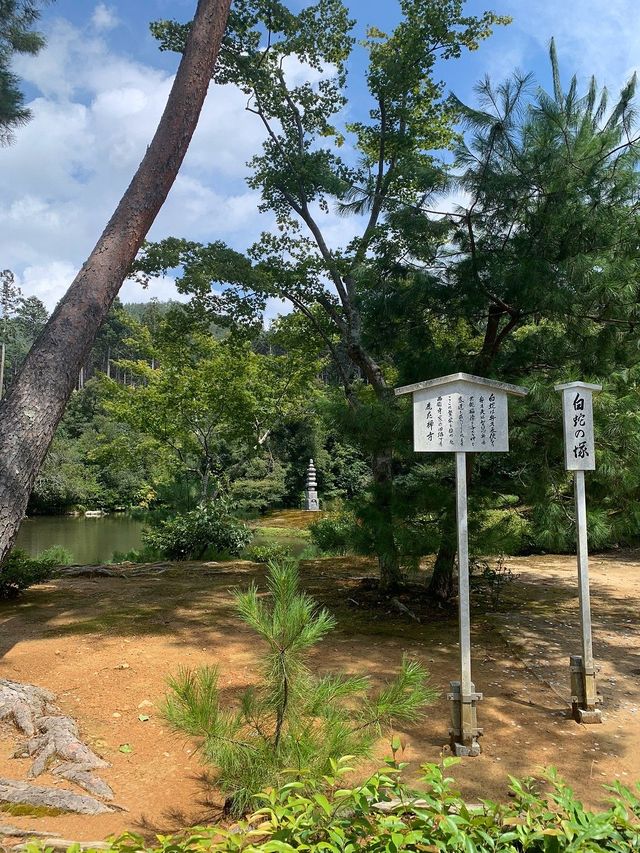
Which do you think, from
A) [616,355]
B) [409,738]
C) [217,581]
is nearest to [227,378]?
[217,581]

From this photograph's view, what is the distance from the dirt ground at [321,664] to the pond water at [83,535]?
7.06 m

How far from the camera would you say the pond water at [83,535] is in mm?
14188

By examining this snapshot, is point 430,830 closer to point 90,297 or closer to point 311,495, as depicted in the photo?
point 90,297

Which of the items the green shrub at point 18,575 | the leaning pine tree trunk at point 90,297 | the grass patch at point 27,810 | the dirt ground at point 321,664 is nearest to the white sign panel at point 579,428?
the dirt ground at point 321,664

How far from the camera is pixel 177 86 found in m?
4.30

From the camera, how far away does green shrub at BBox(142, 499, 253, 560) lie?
30.7ft

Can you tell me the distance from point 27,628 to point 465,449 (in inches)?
142

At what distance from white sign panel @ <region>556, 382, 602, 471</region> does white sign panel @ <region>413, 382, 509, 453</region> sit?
0.42 metres

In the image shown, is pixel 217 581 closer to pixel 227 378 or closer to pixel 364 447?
pixel 364 447

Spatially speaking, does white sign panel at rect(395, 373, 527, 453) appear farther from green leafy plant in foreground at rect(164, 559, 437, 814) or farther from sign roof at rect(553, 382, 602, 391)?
green leafy plant in foreground at rect(164, 559, 437, 814)

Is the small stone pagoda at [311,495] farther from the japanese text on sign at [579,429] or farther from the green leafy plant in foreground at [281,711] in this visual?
the green leafy plant in foreground at [281,711]

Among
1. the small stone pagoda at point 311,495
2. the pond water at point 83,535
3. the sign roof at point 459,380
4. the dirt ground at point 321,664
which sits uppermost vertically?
the sign roof at point 459,380

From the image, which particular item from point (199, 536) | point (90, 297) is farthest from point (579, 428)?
point (199, 536)

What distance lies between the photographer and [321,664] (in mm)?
3955
